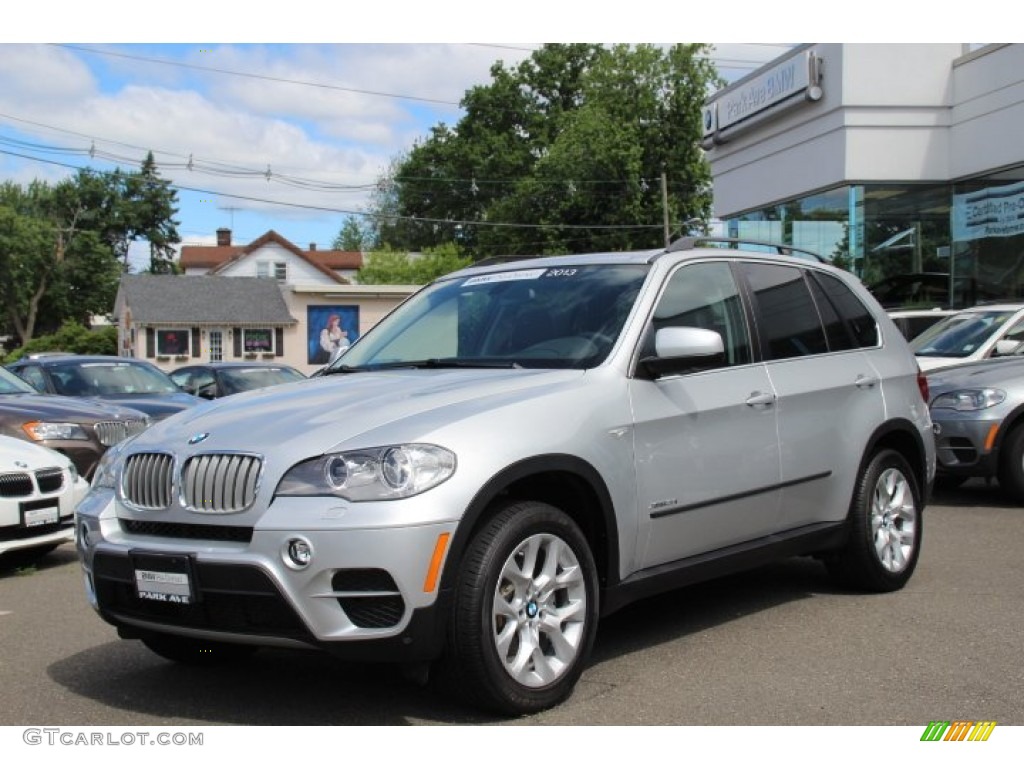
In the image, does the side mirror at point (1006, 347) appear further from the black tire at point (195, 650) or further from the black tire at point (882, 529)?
the black tire at point (195, 650)

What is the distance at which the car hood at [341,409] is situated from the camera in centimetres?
421

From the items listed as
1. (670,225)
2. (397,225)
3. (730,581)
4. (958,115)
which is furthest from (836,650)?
(397,225)

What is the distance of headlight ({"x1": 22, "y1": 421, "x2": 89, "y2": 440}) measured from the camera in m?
9.58

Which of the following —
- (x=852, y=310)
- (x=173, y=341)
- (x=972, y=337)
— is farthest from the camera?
(x=173, y=341)

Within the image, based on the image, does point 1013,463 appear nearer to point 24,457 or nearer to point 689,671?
point 689,671

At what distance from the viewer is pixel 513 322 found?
5.51 meters

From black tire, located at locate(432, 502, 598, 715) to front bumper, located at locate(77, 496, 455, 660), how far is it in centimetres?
14

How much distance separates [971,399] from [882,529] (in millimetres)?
4077

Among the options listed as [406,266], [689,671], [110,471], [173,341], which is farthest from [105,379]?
[406,266]

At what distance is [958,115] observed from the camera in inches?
853

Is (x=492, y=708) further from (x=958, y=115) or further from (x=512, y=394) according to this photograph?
(x=958, y=115)

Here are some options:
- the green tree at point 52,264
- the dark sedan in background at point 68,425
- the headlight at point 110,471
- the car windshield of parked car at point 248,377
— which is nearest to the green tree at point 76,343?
the green tree at point 52,264

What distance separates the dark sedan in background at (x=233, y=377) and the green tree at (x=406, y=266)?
51.4m

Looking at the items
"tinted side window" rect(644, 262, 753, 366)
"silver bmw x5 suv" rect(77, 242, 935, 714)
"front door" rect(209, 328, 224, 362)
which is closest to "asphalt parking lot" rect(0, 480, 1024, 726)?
"silver bmw x5 suv" rect(77, 242, 935, 714)
